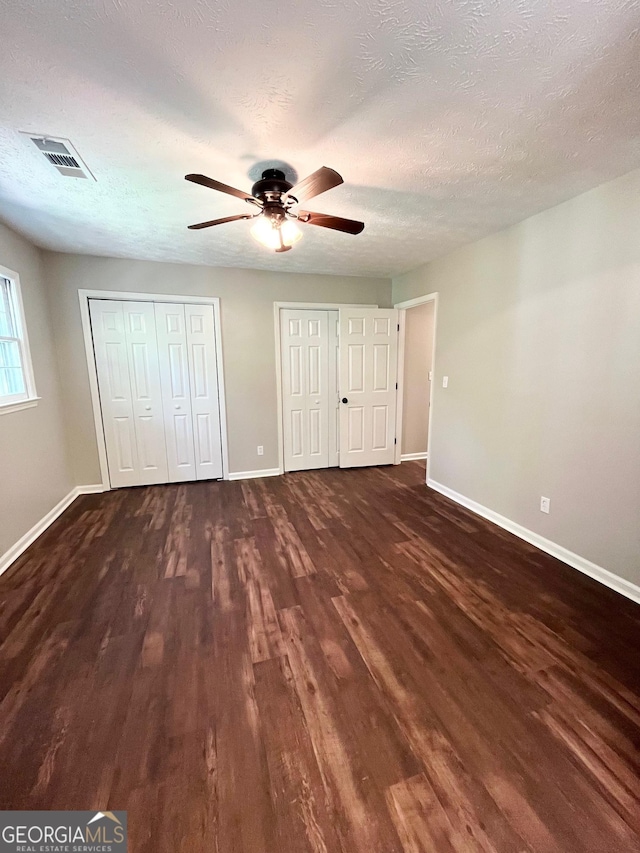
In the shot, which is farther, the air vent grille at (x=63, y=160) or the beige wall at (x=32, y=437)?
the beige wall at (x=32, y=437)

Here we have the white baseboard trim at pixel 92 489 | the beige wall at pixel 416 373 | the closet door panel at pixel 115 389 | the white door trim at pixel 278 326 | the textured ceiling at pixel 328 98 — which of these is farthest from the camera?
the beige wall at pixel 416 373

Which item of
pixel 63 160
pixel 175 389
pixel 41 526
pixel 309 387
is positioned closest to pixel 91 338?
pixel 175 389

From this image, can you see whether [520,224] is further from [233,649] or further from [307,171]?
[233,649]

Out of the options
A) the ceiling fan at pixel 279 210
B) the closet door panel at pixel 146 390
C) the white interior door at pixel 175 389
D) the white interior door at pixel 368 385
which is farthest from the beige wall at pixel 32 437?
the white interior door at pixel 368 385

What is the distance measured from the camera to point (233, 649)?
1780mm

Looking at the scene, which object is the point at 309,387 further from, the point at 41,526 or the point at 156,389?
the point at 41,526

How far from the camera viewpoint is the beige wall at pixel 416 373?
4.75m

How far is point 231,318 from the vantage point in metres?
4.07

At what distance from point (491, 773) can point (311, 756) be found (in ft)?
2.10

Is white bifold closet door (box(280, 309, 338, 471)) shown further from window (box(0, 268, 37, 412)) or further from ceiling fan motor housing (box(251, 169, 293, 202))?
window (box(0, 268, 37, 412))

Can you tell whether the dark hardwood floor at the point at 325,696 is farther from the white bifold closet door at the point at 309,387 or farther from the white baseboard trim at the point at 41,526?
the white bifold closet door at the point at 309,387

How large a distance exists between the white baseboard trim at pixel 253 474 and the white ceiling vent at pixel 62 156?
3.12 m

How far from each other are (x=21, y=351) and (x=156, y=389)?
122 centimetres

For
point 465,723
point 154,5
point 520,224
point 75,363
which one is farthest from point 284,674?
point 75,363
